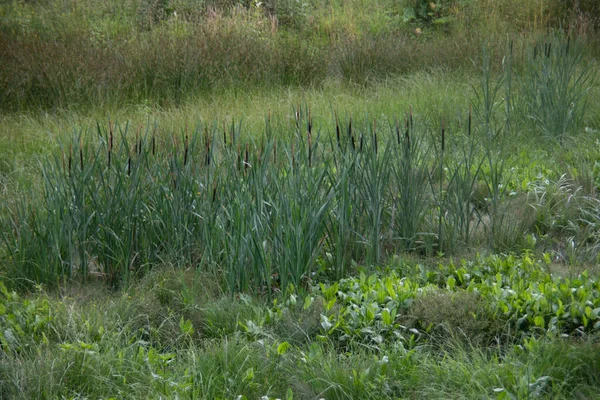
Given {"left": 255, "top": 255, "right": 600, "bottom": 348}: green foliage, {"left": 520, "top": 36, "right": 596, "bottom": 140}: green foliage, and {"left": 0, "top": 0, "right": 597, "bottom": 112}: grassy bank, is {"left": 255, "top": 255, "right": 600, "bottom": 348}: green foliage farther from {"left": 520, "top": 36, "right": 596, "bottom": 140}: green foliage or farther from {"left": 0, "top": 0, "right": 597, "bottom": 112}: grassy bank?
{"left": 0, "top": 0, "right": 597, "bottom": 112}: grassy bank

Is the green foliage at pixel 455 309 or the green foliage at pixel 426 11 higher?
the green foliage at pixel 426 11

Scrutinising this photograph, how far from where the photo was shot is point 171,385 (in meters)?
2.88

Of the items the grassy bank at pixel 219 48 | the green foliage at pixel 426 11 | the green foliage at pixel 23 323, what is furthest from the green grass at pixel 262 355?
the green foliage at pixel 426 11

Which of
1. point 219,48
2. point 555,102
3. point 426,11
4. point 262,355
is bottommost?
point 262,355

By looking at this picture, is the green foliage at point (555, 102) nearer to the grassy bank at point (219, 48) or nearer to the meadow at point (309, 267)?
the meadow at point (309, 267)

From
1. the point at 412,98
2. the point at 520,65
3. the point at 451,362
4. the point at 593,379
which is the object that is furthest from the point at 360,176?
the point at 520,65

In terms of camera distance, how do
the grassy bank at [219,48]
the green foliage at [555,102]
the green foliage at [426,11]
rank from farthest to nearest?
the green foliage at [426,11] < the grassy bank at [219,48] < the green foliage at [555,102]

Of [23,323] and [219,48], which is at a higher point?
[219,48]

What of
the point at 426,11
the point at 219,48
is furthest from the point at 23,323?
the point at 426,11

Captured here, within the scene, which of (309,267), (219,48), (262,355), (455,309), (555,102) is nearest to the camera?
(262,355)

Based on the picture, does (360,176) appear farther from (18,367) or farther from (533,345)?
(18,367)

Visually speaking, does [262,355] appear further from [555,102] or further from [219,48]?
[219,48]

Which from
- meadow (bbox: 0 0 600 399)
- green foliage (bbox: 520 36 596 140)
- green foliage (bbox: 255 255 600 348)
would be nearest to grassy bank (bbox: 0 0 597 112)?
meadow (bbox: 0 0 600 399)

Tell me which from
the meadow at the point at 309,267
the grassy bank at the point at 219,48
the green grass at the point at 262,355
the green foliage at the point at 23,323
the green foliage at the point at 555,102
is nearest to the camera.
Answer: the green grass at the point at 262,355
